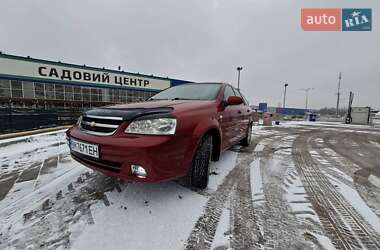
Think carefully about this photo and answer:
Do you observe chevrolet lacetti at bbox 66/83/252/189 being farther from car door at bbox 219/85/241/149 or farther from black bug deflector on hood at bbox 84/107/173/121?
car door at bbox 219/85/241/149

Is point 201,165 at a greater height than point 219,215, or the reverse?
point 201,165

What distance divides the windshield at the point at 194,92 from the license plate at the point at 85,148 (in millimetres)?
1529

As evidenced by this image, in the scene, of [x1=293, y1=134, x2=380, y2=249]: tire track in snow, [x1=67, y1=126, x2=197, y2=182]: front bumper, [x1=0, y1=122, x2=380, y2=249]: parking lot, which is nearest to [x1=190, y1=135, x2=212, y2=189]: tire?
[x1=0, y1=122, x2=380, y2=249]: parking lot

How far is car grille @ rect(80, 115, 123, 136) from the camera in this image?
1.93m

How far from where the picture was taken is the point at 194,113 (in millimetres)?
2172

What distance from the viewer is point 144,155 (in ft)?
5.50

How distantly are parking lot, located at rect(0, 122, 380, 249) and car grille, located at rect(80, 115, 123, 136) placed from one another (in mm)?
775

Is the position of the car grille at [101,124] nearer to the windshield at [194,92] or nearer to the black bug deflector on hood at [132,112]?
the black bug deflector on hood at [132,112]

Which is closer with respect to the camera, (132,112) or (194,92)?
(132,112)

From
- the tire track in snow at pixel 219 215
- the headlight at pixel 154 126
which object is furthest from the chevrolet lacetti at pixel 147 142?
the tire track in snow at pixel 219 215

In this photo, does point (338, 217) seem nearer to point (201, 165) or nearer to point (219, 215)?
point (219, 215)

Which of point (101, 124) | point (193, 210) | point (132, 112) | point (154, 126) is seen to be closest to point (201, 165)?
point (193, 210)

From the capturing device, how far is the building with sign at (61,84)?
17547 mm

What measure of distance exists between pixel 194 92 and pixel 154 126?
5.17ft
